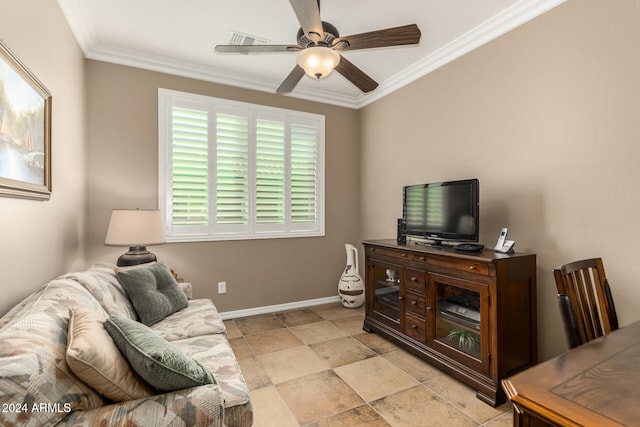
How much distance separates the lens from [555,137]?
228 cm

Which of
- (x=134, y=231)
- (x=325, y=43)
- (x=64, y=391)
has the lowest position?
(x=64, y=391)

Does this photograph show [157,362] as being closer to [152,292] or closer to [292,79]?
[152,292]

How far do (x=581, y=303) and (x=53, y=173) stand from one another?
313cm

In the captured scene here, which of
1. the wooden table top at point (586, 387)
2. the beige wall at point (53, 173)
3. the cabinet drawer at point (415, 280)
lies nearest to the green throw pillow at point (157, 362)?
the beige wall at point (53, 173)

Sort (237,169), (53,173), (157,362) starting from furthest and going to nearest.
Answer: (237,169) < (53,173) < (157,362)

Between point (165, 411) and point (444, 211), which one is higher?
point (444, 211)

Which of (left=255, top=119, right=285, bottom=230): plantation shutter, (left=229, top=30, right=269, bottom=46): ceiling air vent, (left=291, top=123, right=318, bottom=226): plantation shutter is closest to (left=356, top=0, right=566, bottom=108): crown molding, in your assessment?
(left=291, top=123, right=318, bottom=226): plantation shutter

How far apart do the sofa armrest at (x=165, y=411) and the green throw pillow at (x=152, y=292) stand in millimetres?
1172

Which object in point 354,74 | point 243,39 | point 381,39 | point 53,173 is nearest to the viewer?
point 381,39

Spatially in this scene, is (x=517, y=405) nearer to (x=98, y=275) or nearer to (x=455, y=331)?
(x=455, y=331)

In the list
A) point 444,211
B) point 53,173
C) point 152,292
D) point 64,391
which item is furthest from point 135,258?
point 444,211

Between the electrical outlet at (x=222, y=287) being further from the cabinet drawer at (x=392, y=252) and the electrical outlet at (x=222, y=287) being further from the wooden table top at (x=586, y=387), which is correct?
the wooden table top at (x=586, y=387)

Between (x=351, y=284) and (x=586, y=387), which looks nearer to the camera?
(x=586, y=387)

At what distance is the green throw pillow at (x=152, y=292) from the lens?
218cm
